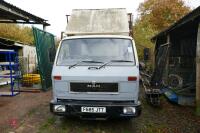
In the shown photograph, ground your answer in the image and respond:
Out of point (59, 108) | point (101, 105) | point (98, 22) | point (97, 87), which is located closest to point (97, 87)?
point (97, 87)

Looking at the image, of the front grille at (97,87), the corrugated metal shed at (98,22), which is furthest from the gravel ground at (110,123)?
the corrugated metal shed at (98,22)

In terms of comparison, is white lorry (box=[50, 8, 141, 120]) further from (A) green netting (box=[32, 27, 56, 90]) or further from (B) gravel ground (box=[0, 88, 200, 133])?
(A) green netting (box=[32, 27, 56, 90])

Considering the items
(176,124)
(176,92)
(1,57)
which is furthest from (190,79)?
(1,57)

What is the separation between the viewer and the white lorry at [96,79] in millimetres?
5684

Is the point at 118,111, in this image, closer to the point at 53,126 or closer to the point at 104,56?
the point at 104,56

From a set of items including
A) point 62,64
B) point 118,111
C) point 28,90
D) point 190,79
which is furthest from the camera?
point 28,90

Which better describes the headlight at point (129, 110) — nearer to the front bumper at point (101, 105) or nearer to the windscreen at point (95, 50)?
the front bumper at point (101, 105)

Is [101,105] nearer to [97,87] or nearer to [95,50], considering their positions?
[97,87]

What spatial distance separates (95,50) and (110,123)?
1.95 meters

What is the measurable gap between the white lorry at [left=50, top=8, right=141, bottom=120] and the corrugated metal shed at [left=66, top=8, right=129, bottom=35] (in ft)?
3.23

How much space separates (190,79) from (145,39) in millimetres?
20405

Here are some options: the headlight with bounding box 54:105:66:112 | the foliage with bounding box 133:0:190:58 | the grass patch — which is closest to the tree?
the foliage with bounding box 133:0:190:58

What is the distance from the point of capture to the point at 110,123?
6.67 m

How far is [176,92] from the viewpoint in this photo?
873 cm
